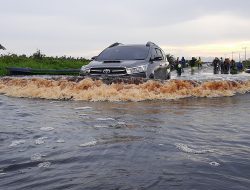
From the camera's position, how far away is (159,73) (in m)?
13.6

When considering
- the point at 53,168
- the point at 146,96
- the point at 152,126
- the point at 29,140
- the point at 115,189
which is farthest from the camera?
the point at 146,96

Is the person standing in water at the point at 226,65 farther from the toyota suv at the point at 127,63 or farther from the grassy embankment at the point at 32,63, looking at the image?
the toyota suv at the point at 127,63

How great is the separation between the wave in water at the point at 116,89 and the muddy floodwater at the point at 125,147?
2.07 m

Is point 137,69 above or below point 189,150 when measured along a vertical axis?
above

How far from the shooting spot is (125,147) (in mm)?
4801

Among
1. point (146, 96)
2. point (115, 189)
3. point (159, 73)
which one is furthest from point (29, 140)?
point (159, 73)

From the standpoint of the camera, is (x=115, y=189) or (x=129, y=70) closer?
(x=115, y=189)

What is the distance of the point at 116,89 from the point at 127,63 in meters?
1.07

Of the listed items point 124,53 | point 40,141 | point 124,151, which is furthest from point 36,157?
point 124,53

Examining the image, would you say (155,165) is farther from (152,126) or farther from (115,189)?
(152,126)

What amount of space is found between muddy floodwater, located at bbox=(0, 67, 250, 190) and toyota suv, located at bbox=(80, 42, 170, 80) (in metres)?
3.00

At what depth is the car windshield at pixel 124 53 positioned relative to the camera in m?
12.7

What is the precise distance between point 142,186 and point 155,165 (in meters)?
0.65

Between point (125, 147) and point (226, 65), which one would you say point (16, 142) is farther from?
point (226, 65)
